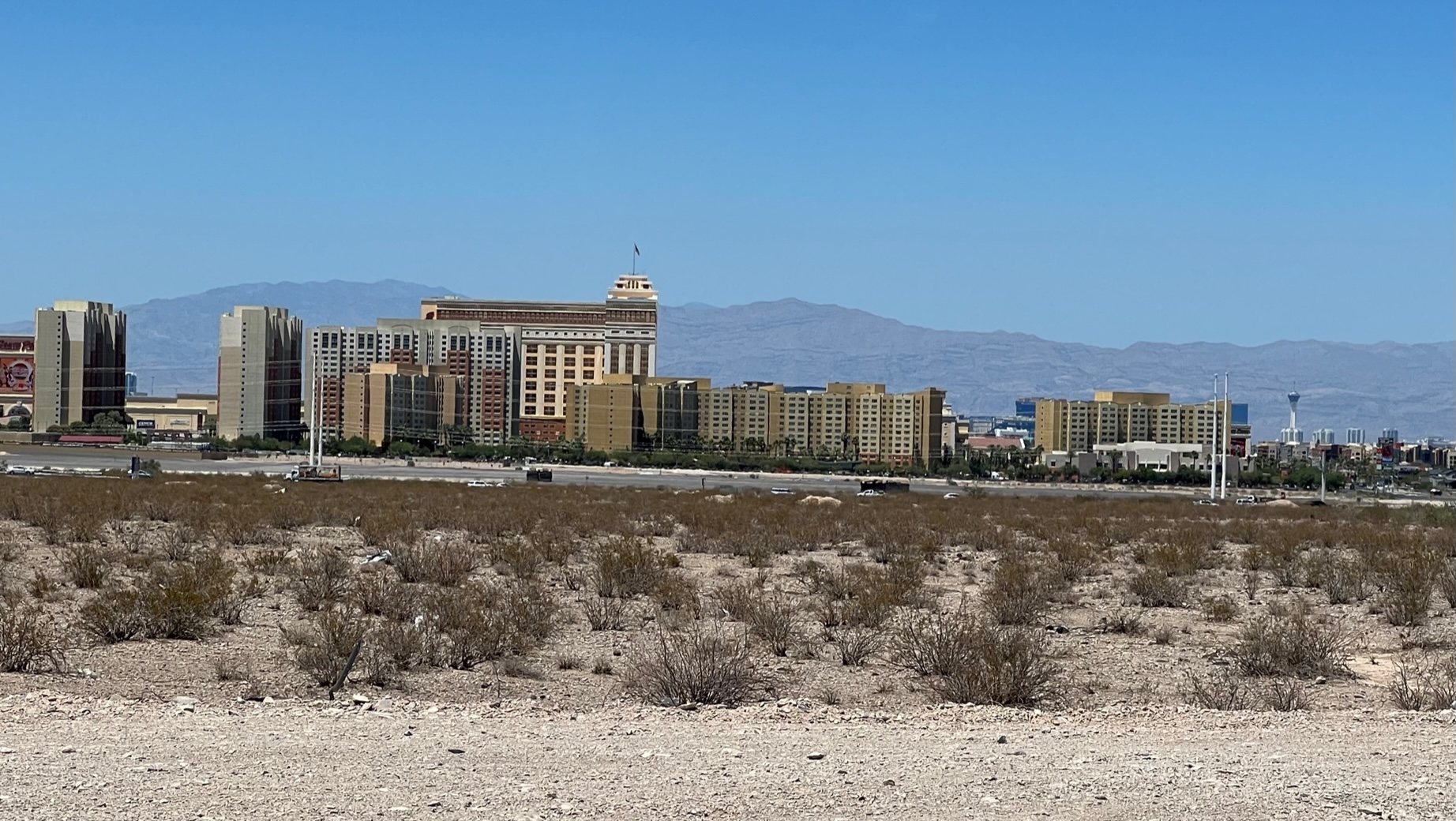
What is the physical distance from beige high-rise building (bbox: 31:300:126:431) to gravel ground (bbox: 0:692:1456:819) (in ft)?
563

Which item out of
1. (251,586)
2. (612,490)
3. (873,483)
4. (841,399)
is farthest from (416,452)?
(251,586)

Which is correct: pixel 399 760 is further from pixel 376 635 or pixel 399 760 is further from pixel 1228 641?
pixel 1228 641

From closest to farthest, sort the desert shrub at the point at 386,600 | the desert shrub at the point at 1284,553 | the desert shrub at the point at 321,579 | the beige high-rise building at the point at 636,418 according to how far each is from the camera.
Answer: the desert shrub at the point at 386,600
the desert shrub at the point at 321,579
the desert shrub at the point at 1284,553
the beige high-rise building at the point at 636,418

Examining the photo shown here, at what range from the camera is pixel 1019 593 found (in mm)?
18203

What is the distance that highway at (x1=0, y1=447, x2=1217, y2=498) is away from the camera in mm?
75062

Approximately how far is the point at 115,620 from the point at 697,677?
18.9 feet

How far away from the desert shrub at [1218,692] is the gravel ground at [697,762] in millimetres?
551

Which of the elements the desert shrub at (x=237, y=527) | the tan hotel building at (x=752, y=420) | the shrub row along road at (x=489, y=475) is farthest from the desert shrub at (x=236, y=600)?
the tan hotel building at (x=752, y=420)

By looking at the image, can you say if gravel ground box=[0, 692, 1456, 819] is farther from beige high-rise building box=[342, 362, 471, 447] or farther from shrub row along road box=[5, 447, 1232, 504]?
beige high-rise building box=[342, 362, 471, 447]

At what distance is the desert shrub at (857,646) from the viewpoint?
13953 millimetres

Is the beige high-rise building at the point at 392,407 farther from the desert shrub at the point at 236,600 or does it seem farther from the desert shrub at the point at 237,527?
the desert shrub at the point at 236,600

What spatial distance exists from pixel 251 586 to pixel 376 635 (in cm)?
440

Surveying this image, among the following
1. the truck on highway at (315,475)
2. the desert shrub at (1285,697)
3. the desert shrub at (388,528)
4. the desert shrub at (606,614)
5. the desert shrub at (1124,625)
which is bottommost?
the truck on highway at (315,475)

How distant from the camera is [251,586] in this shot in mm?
17141
